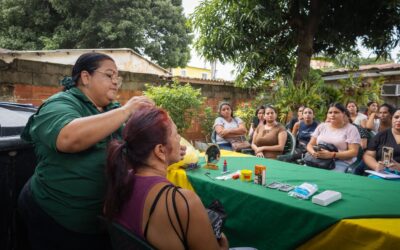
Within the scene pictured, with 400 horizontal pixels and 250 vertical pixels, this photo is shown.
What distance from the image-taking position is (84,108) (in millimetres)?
1579

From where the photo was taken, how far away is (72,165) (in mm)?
1414

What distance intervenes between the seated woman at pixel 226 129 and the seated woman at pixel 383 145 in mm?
2366

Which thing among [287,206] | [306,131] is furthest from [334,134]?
[287,206]

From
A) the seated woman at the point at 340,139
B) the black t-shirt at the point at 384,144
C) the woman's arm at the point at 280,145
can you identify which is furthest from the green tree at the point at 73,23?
the black t-shirt at the point at 384,144

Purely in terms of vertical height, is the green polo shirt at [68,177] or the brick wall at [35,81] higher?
the brick wall at [35,81]

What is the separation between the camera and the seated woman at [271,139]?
4.77 meters

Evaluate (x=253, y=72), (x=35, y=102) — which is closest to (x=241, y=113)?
(x=253, y=72)

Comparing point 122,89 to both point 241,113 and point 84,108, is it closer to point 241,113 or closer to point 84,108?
point 241,113

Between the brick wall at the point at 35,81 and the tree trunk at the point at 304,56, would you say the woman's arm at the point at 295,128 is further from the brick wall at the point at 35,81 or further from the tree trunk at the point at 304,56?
the brick wall at the point at 35,81

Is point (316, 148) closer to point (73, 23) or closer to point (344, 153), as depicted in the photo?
point (344, 153)

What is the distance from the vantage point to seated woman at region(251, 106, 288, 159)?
4.77m

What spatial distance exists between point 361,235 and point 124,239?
118cm

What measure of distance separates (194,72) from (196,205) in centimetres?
3819

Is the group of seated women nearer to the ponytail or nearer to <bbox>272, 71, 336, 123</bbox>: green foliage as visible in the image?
<bbox>272, 71, 336, 123</bbox>: green foliage
